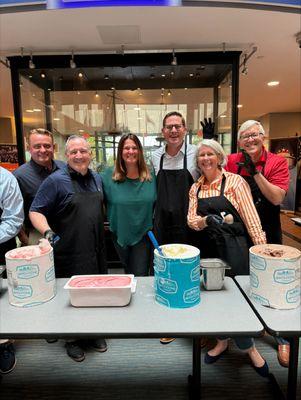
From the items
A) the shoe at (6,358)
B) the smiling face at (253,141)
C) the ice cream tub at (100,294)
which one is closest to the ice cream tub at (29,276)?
the ice cream tub at (100,294)

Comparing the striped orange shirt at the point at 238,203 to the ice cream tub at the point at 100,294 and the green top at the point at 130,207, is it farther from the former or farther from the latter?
the ice cream tub at the point at 100,294

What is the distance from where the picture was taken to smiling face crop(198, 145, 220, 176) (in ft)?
4.99

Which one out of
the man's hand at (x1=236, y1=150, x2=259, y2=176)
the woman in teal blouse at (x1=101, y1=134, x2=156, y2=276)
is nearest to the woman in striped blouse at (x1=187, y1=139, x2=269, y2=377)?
the man's hand at (x1=236, y1=150, x2=259, y2=176)

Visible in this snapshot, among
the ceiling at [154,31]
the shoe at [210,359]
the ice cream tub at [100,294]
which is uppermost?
the ceiling at [154,31]

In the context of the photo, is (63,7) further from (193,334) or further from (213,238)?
(193,334)

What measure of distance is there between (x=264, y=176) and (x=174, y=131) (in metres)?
0.60

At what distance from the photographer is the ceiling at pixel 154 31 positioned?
210 cm

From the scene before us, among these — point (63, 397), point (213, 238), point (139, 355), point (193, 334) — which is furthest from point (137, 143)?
point (63, 397)

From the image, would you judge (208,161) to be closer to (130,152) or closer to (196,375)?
(130,152)

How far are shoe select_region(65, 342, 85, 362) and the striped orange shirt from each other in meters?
1.09

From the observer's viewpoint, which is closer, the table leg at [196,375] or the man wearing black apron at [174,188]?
the table leg at [196,375]

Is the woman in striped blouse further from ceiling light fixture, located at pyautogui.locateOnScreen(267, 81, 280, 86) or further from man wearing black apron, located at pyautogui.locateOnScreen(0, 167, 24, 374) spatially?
ceiling light fixture, located at pyautogui.locateOnScreen(267, 81, 280, 86)

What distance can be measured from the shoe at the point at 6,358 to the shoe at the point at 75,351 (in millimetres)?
319

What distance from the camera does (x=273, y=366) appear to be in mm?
1737
